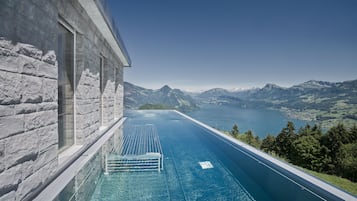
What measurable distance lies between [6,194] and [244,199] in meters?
2.51

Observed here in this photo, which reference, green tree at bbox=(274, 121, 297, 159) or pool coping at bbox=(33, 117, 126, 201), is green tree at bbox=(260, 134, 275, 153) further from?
pool coping at bbox=(33, 117, 126, 201)

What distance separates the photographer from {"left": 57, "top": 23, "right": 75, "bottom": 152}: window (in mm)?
3107

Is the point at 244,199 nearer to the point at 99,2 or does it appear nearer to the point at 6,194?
the point at 6,194

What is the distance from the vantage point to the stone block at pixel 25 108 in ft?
5.41

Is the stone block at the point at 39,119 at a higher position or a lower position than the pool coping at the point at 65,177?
higher

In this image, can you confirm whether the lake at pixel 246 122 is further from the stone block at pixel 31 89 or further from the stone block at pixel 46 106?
the stone block at pixel 31 89

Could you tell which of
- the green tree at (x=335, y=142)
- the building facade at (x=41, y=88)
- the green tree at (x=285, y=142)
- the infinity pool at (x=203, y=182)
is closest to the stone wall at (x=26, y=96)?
the building facade at (x=41, y=88)

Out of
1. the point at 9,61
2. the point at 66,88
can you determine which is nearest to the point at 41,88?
the point at 9,61

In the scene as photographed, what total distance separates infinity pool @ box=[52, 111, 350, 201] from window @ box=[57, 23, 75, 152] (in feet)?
2.05

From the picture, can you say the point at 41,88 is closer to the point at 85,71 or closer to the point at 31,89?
the point at 31,89

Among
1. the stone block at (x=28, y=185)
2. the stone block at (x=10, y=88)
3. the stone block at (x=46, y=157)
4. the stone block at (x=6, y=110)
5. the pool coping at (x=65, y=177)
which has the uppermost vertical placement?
the stone block at (x=10, y=88)

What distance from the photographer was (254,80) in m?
60.5

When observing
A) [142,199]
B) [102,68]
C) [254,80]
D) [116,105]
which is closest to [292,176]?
[142,199]

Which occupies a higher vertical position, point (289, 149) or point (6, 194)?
point (6, 194)
